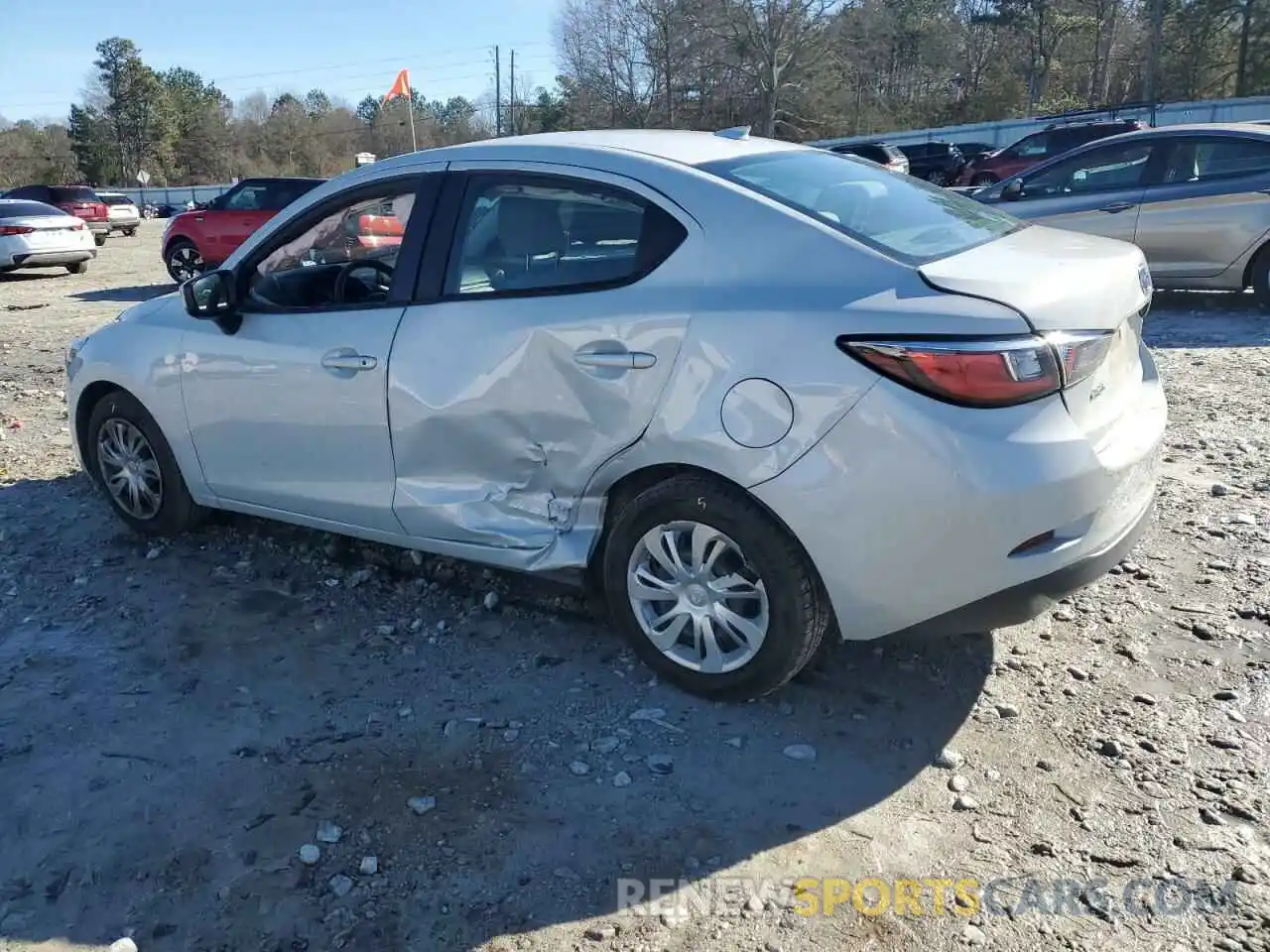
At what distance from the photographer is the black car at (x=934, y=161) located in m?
31.0

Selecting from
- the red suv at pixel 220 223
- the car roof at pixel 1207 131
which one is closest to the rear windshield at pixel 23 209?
the red suv at pixel 220 223

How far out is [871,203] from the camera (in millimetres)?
3457

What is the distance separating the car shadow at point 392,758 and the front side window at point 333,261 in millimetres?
1178

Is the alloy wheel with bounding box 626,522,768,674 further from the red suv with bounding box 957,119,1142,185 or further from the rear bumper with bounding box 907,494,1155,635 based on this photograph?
the red suv with bounding box 957,119,1142,185

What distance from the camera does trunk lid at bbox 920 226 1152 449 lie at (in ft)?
9.29

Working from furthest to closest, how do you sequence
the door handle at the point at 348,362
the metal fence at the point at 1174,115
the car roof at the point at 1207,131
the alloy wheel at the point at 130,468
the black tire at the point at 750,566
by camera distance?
the metal fence at the point at 1174,115 < the car roof at the point at 1207,131 < the alloy wheel at the point at 130,468 < the door handle at the point at 348,362 < the black tire at the point at 750,566

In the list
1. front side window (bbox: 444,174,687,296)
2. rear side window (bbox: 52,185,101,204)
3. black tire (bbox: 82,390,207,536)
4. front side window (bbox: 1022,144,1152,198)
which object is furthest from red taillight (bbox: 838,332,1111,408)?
rear side window (bbox: 52,185,101,204)

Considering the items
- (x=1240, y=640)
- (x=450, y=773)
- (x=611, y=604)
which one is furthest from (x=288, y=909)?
(x=1240, y=640)

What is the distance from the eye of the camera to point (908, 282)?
2.87 meters

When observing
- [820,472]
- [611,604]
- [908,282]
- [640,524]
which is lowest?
[611,604]

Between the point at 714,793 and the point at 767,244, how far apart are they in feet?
5.17

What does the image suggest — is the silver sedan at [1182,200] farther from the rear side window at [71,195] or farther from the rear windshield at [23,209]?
the rear side window at [71,195]

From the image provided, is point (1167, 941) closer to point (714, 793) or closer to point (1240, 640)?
point (714, 793)

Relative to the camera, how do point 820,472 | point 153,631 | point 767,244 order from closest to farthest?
point 820,472, point 767,244, point 153,631
